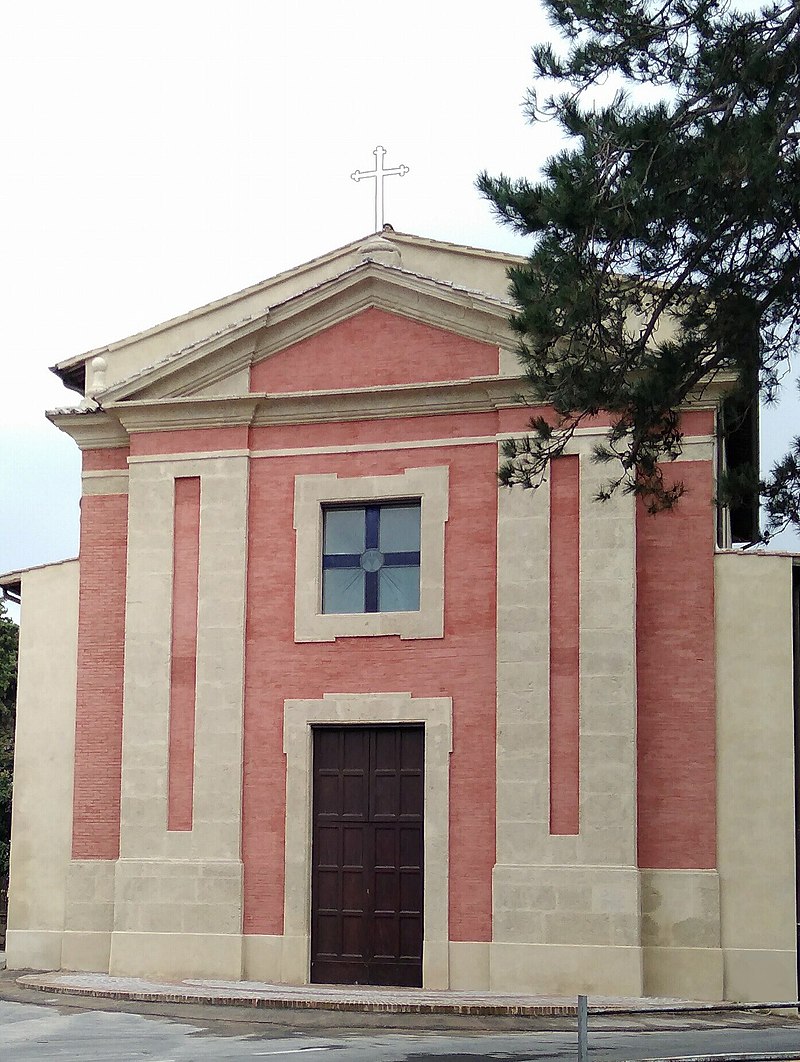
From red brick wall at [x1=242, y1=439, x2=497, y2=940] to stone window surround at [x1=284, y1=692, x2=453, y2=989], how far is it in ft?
0.35

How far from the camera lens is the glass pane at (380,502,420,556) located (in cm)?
1972

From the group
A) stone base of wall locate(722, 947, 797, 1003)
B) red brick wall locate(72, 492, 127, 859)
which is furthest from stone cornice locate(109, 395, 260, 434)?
stone base of wall locate(722, 947, 797, 1003)

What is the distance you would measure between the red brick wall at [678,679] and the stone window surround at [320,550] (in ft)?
7.66

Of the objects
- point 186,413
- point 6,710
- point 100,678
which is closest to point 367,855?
point 100,678

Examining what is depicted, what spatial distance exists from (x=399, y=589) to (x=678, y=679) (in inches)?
135

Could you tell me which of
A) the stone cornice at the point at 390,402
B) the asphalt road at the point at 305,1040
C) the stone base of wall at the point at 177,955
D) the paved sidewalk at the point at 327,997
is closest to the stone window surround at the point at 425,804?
the paved sidewalk at the point at 327,997

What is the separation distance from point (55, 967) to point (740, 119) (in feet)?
45.2

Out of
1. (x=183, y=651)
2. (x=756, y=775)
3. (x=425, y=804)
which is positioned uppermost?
(x=183, y=651)

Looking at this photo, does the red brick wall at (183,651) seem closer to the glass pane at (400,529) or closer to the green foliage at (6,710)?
the glass pane at (400,529)

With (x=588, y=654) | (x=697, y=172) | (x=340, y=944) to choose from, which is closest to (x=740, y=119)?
(x=697, y=172)

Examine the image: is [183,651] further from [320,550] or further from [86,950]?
[86,950]

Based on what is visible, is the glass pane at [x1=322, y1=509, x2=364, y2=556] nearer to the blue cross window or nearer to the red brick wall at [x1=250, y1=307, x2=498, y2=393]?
the blue cross window

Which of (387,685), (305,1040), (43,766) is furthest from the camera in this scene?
(43,766)

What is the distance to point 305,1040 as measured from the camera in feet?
48.1
